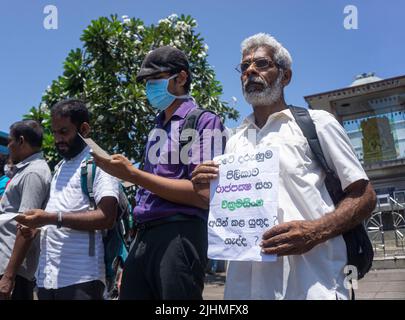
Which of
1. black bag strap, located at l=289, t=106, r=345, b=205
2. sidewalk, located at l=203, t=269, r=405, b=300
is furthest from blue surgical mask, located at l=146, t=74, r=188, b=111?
sidewalk, located at l=203, t=269, r=405, b=300

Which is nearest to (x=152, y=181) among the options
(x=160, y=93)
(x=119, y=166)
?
(x=119, y=166)

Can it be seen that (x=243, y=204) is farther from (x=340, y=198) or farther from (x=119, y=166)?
(x=119, y=166)

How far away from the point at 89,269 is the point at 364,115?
16.4 m

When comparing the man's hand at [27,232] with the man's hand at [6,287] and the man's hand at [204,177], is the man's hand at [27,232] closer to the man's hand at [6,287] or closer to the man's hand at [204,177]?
the man's hand at [6,287]

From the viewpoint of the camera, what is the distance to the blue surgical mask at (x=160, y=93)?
8.63ft

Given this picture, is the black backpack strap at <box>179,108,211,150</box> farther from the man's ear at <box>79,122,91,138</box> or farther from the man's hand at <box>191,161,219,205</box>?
the man's ear at <box>79,122,91,138</box>

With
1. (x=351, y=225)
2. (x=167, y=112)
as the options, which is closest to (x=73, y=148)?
(x=167, y=112)

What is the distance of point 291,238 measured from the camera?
1.75 metres

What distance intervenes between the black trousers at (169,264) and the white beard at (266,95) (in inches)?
28.0

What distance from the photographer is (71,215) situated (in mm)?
2676

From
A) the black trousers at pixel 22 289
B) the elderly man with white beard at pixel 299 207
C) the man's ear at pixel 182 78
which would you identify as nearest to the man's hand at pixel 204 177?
the elderly man with white beard at pixel 299 207

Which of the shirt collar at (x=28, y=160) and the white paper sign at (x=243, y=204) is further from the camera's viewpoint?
the shirt collar at (x=28, y=160)

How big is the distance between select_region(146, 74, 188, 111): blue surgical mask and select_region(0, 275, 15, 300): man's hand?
1.54 metres
